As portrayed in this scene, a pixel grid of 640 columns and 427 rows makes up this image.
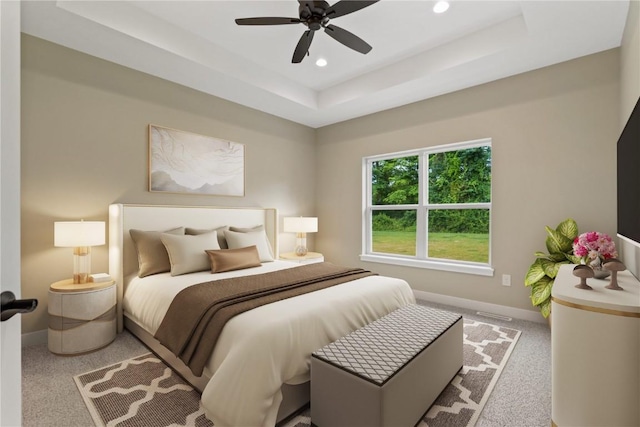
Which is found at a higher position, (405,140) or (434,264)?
(405,140)

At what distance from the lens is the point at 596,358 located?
1478mm

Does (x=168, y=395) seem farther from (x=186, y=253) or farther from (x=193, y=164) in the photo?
(x=193, y=164)

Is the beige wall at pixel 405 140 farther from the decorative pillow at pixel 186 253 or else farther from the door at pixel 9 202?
the door at pixel 9 202

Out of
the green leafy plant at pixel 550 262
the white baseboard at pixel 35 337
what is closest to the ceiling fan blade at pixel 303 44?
the green leafy plant at pixel 550 262

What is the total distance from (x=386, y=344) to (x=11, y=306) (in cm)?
161

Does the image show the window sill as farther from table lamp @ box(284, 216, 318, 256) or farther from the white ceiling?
the white ceiling

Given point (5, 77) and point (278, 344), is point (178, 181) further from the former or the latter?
point (5, 77)

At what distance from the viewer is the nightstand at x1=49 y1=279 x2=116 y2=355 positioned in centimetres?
240

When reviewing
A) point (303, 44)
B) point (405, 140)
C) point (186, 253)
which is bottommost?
point (186, 253)

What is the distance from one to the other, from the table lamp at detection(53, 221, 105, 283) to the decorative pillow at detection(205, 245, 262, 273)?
3.01 ft

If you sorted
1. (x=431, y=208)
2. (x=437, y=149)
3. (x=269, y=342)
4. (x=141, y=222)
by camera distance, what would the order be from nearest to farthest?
1. (x=269, y=342)
2. (x=141, y=222)
3. (x=437, y=149)
4. (x=431, y=208)

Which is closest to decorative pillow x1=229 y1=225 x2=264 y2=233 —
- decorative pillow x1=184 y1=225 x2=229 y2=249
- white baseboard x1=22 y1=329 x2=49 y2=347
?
decorative pillow x1=184 y1=225 x2=229 y2=249

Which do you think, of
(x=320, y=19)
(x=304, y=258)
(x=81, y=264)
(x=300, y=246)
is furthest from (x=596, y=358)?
(x=81, y=264)

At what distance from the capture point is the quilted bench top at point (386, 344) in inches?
59.5
